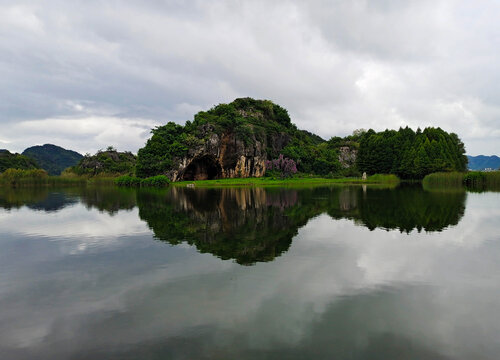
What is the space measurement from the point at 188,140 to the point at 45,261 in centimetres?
6193

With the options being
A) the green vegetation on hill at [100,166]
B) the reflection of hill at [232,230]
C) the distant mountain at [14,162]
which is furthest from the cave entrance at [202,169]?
the distant mountain at [14,162]

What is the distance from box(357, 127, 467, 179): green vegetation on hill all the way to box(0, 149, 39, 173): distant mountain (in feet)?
432

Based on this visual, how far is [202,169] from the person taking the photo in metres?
83.5

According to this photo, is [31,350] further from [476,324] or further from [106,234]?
[106,234]

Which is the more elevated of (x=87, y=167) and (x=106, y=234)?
(x=87, y=167)

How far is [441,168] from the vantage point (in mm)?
70000

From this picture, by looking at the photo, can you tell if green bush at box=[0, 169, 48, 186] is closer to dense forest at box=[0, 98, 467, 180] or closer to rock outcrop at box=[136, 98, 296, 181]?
dense forest at box=[0, 98, 467, 180]

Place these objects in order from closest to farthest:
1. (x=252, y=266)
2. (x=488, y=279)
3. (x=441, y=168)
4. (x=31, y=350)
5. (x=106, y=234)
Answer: (x=31, y=350)
(x=488, y=279)
(x=252, y=266)
(x=106, y=234)
(x=441, y=168)

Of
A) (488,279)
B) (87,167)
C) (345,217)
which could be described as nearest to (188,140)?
(87,167)

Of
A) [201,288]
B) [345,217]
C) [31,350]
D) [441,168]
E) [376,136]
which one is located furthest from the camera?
[376,136]

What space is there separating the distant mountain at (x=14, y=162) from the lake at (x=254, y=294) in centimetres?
13475

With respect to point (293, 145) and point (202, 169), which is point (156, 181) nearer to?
point (202, 169)

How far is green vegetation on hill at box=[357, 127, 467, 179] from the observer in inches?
2810

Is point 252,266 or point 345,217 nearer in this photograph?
point 252,266
